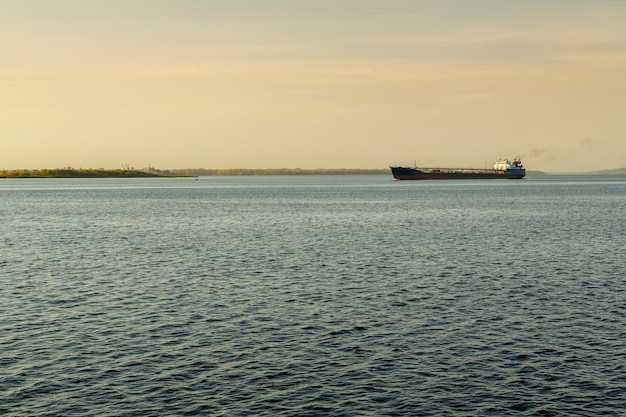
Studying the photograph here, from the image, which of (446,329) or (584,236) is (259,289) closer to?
(446,329)

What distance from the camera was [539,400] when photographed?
22.7 metres

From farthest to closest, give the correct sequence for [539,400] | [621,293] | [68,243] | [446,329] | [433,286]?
1. [68,243]
2. [433,286]
3. [621,293]
4. [446,329]
5. [539,400]

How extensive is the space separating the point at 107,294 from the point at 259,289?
9968 mm

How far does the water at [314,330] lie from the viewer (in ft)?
75.8

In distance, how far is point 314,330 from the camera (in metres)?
32.8

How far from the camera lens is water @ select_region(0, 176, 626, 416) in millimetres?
23109

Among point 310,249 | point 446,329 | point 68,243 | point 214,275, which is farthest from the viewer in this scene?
point 68,243

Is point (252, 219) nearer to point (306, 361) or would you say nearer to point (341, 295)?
point (341, 295)

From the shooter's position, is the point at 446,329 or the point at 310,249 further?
the point at 310,249

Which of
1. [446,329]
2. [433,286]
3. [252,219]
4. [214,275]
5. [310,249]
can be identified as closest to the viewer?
[446,329]

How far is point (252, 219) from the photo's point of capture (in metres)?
115

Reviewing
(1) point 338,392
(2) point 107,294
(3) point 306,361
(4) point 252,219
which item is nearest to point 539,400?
(1) point 338,392

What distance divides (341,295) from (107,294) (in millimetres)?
15304

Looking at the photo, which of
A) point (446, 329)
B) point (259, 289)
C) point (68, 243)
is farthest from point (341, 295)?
point (68, 243)
